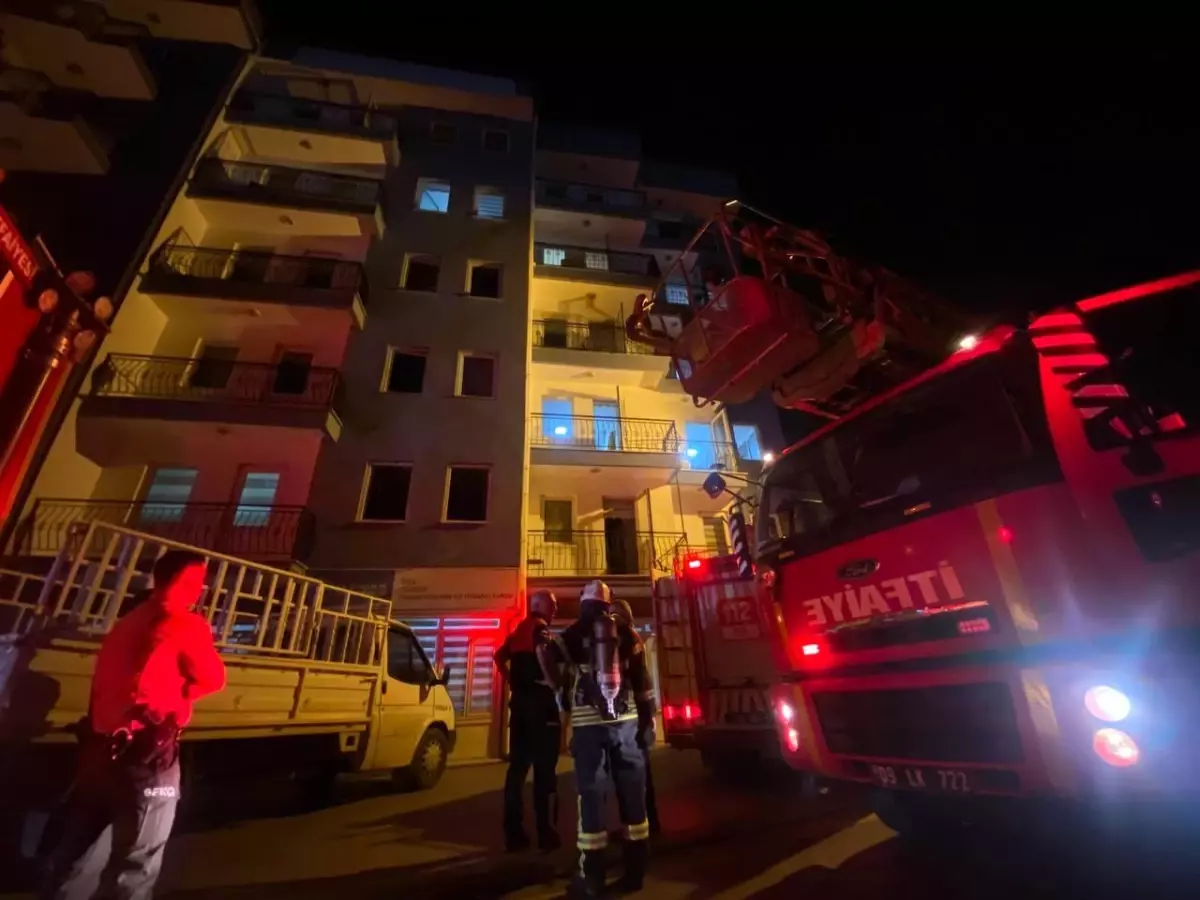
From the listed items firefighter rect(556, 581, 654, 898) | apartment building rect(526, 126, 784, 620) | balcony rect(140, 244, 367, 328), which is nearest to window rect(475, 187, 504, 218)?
apartment building rect(526, 126, 784, 620)

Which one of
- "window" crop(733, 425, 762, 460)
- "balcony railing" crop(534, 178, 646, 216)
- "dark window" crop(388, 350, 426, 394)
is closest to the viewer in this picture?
"dark window" crop(388, 350, 426, 394)

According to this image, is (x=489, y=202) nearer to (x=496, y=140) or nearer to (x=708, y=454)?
(x=496, y=140)

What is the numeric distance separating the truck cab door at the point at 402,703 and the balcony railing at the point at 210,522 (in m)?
4.69

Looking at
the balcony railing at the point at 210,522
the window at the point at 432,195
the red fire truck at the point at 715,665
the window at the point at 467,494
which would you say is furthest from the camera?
the window at the point at 432,195

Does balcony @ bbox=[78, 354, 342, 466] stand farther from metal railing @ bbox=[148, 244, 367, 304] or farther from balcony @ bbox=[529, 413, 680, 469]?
balcony @ bbox=[529, 413, 680, 469]

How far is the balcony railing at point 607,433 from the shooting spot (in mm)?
13945

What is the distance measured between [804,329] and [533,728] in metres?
4.38

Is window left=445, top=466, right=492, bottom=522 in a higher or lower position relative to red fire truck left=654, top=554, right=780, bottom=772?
higher

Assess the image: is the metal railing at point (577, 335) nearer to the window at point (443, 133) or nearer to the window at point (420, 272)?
the window at point (420, 272)

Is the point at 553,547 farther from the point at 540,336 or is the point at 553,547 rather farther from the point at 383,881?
the point at 383,881

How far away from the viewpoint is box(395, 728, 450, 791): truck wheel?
6.36m

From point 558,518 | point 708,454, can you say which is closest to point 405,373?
point 558,518

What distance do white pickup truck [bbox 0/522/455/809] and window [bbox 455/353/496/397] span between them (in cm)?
673

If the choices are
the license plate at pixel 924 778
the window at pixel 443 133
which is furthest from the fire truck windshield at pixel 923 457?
the window at pixel 443 133
